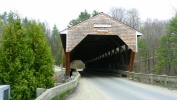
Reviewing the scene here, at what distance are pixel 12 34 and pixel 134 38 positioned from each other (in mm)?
11941

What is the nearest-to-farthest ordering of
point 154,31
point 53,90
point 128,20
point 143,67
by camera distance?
point 53,90, point 143,67, point 154,31, point 128,20

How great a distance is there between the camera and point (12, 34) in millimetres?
7207

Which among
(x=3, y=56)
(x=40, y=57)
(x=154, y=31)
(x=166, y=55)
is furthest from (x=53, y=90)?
(x=154, y=31)

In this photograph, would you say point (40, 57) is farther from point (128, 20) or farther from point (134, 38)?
point (128, 20)

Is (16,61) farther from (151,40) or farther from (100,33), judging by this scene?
(151,40)

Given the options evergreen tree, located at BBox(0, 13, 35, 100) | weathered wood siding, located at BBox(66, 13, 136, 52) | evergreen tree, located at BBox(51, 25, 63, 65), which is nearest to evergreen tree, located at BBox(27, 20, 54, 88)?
evergreen tree, located at BBox(0, 13, 35, 100)

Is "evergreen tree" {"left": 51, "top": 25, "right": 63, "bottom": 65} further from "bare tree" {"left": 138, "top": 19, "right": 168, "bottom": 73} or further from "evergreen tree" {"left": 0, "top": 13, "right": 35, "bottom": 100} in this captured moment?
"evergreen tree" {"left": 0, "top": 13, "right": 35, "bottom": 100}

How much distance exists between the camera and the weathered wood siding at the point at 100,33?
669 inches

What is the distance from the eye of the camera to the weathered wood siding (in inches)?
669

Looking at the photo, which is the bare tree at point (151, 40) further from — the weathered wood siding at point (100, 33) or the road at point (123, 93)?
the road at point (123, 93)

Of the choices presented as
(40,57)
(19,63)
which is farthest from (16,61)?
(40,57)

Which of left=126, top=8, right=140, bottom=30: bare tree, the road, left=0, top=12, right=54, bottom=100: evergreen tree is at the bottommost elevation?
the road

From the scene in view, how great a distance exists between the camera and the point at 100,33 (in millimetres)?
17047

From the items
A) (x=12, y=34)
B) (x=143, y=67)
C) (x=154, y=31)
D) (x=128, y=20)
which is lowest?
(x=143, y=67)
